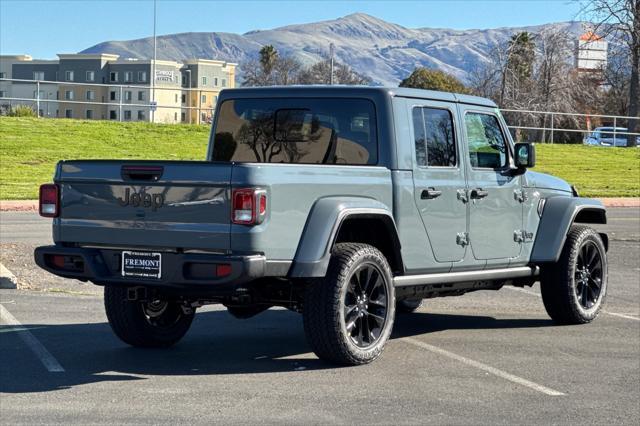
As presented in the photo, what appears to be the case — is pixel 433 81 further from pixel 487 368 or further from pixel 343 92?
pixel 487 368

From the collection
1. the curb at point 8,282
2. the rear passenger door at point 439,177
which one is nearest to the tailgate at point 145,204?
the rear passenger door at point 439,177

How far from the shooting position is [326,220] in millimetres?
7949

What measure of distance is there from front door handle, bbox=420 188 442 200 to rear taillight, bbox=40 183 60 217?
2668 millimetres

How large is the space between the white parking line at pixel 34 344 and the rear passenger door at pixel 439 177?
9.46 ft

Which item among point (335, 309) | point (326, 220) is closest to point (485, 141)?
point (326, 220)

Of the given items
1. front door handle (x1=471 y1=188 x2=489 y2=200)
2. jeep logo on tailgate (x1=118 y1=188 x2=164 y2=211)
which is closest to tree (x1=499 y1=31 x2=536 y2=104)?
front door handle (x1=471 y1=188 x2=489 y2=200)

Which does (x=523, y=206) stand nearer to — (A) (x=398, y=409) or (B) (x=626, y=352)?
(B) (x=626, y=352)

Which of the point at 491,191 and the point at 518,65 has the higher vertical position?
the point at 518,65

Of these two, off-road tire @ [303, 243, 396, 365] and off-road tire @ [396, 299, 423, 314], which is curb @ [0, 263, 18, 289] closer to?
off-road tire @ [396, 299, 423, 314]

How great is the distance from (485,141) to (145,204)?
326cm

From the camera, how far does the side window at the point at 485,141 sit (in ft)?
31.8

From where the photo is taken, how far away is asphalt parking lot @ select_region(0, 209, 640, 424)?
6938mm

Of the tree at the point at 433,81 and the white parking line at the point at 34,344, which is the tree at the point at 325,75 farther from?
the white parking line at the point at 34,344

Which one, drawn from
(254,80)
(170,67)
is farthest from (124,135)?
(170,67)
